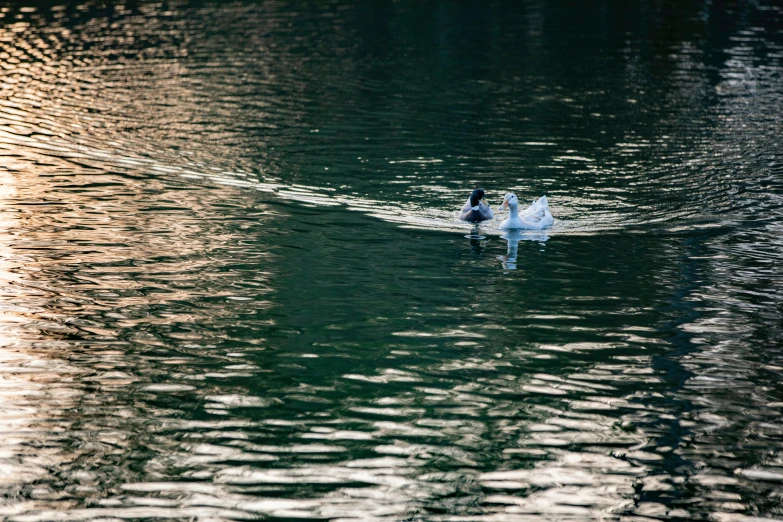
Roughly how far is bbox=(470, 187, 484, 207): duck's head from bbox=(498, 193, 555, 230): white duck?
54 cm

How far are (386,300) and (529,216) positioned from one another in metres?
5.68

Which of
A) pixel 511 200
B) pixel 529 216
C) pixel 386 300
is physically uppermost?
pixel 511 200

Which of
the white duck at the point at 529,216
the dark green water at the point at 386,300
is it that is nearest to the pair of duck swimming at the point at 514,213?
the white duck at the point at 529,216

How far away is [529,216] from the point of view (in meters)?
22.1

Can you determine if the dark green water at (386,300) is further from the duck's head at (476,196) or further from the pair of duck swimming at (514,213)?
the duck's head at (476,196)

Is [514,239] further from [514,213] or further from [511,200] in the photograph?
[511,200]

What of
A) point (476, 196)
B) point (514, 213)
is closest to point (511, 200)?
point (514, 213)

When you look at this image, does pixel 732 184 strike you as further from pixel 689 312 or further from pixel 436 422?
pixel 436 422

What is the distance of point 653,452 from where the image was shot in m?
12.2

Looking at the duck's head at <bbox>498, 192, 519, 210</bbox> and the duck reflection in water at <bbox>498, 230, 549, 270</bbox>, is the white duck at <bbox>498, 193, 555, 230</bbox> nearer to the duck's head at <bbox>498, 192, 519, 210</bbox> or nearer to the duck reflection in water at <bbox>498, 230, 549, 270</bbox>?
the duck's head at <bbox>498, 192, 519, 210</bbox>

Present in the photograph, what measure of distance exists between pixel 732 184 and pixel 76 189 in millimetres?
16465

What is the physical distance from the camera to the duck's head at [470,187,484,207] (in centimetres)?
2197

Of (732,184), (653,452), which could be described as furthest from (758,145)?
(653,452)

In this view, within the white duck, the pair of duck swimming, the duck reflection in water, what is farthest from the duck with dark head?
the duck reflection in water
